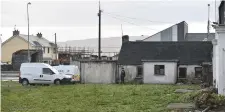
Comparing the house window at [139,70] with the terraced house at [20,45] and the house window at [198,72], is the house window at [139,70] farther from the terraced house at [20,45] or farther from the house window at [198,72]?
the terraced house at [20,45]

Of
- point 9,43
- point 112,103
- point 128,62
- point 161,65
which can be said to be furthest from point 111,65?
point 9,43

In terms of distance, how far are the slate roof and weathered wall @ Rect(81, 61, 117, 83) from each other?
1.30m

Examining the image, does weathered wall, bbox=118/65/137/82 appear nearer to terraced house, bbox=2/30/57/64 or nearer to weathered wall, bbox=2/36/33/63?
terraced house, bbox=2/30/57/64

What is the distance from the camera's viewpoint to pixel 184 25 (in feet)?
232

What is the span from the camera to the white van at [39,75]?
133 ft

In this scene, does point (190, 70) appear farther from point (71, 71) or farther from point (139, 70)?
point (71, 71)

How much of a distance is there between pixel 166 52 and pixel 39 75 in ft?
45.4

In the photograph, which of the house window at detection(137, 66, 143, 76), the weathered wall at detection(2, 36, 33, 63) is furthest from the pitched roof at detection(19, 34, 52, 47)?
the house window at detection(137, 66, 143, 76)

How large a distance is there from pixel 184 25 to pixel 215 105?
51.8 metres

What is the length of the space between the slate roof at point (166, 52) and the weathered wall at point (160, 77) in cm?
127

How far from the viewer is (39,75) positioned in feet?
133

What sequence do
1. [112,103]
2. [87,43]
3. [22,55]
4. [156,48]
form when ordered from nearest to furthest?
[112,103] < [156,48] < [22,55] < [87,43]

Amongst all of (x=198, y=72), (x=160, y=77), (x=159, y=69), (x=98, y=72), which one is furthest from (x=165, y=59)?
(x=98, y=72)

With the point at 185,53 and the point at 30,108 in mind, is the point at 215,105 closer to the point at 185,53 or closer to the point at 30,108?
the point at 30,108
